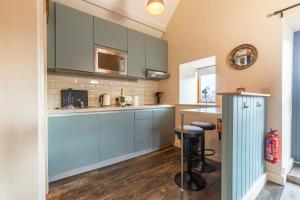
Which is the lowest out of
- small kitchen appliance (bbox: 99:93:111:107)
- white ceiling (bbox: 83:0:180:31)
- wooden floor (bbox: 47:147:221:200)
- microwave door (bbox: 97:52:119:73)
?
wooden floor (bbox: 47:147:221:200)

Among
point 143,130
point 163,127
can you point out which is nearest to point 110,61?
point 143,130

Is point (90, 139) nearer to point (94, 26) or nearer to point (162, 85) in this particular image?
point (94, 26)

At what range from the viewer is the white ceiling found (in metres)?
2.69

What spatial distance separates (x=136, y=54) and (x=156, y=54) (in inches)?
19.8

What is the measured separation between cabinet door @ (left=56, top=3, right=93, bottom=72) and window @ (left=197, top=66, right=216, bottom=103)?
6.90ft

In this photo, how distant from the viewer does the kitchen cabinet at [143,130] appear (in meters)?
2.63

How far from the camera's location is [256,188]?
1632mm

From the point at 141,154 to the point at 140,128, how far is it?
0.48 m

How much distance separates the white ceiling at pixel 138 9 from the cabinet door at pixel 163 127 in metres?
1.87

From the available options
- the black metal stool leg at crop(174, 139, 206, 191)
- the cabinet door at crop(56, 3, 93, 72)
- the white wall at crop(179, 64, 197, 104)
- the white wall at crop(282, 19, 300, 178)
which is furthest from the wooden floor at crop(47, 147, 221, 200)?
the cabinet door at crop(56, 3, 93, 72)

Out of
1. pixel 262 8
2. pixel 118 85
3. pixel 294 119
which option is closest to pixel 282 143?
pixel 294 119

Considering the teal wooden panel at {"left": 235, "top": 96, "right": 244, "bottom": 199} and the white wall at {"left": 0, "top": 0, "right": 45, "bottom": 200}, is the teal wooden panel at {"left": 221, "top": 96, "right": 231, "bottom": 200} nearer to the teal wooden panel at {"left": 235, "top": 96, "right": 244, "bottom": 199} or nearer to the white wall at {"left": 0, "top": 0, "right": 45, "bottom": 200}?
the teal wooden panel at {"left": 235, "top": 96, "right": 244, "bottom": 199}

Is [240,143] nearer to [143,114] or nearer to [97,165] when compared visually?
[143,114]

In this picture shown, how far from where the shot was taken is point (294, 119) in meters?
2.19
